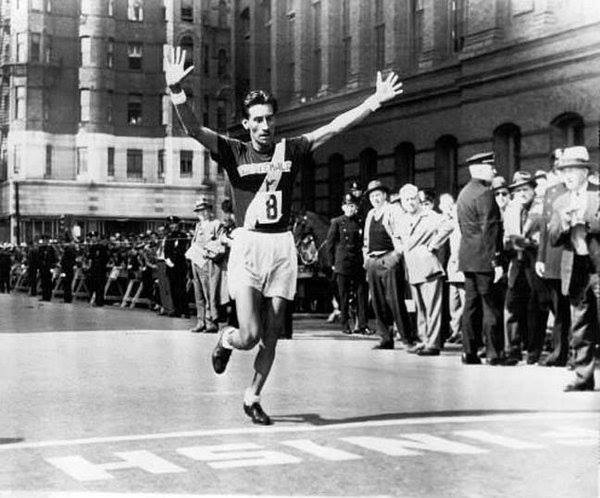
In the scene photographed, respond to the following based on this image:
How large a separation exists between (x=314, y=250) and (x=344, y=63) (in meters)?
4.40

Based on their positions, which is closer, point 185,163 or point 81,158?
point 81,158

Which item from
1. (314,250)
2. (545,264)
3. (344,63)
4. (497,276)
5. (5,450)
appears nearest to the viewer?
(5,450)

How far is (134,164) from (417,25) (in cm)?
765

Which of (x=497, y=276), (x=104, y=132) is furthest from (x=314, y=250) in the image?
(x=497, y=276)

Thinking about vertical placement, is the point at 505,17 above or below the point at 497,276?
above

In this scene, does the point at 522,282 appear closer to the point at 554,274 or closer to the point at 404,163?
the point at 554,274

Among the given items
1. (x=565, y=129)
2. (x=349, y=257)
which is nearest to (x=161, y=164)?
(x=565, y=129)

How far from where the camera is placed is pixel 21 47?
90.1 ft

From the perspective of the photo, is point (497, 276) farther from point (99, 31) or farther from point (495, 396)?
point (99, 31)

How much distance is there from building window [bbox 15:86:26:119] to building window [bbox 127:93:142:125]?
208cm

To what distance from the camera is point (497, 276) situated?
1400 centimetres

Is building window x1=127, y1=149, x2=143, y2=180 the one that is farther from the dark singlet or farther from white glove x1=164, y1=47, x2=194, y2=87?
white glove x1=164, y1=47, x2=194, y2=87

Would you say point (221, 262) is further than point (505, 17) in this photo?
No

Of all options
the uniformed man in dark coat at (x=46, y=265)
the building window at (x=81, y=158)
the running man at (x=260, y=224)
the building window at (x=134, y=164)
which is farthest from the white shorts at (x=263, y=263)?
the uniformed man in dark coat at (x=46, y=265)
